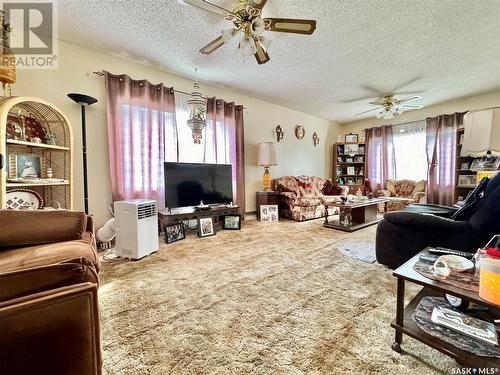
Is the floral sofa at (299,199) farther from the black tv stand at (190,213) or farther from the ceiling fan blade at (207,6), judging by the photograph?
the ceiling fan blade at (207,6)

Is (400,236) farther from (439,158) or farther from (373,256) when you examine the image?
(439,158)

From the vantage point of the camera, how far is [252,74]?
3.34 metres

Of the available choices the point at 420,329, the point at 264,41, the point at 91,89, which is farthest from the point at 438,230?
the point at 91,89

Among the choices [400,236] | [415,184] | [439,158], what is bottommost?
[400,236]

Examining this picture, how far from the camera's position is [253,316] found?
4.57ft

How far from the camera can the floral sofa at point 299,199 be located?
169 inches

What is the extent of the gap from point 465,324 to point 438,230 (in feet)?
3.17

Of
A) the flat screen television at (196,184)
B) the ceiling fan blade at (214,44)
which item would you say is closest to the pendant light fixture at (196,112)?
the flat screen television at (196,184)

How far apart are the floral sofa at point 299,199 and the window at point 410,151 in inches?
89.8

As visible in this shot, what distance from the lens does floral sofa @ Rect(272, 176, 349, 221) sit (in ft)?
14.1

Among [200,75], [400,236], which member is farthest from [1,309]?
[200,75]

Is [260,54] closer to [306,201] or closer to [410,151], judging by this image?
[306,201]

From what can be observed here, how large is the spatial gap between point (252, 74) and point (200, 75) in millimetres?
822

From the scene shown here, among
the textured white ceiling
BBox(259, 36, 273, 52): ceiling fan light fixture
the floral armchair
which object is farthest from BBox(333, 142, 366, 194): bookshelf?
BBox(259, 36, 273, 52): ceiling fan light fixture
